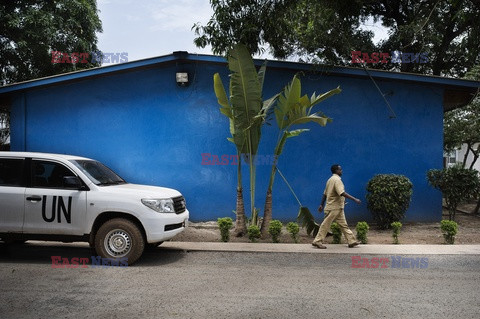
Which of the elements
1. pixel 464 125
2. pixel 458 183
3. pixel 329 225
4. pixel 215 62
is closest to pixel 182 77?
pixel 215 62

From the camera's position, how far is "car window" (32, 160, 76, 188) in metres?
6.88

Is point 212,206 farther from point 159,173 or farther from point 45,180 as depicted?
point 45,180

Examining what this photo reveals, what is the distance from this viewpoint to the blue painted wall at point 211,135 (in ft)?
35.7

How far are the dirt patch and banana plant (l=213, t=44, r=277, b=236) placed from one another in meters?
0.87

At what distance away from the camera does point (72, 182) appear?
22.0ft

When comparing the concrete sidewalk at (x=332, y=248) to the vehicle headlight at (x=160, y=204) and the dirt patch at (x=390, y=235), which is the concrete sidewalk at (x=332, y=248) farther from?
the vehicle headlight at (x=160, y=204)

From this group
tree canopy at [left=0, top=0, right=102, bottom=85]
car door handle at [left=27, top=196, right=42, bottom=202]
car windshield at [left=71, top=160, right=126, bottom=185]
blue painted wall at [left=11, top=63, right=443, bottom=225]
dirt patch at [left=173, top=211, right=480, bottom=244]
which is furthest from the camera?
tree canopy at [left=0, top=0, right=102, bottom=85]

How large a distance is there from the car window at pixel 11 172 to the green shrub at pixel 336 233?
6.15 metres

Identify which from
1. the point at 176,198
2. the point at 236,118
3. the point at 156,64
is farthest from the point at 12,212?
the point at 156,64

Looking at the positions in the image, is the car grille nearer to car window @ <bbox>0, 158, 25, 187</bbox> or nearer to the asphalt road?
the asphalt road

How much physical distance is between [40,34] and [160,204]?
13926 millimetres

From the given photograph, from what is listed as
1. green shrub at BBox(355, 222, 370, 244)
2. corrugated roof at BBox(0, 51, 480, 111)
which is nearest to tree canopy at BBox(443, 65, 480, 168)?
corrugated roof at BBox(0, 51, 480, 111)

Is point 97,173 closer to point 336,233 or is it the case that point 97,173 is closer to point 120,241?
point 120,241

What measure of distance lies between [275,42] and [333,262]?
5.77 metres
